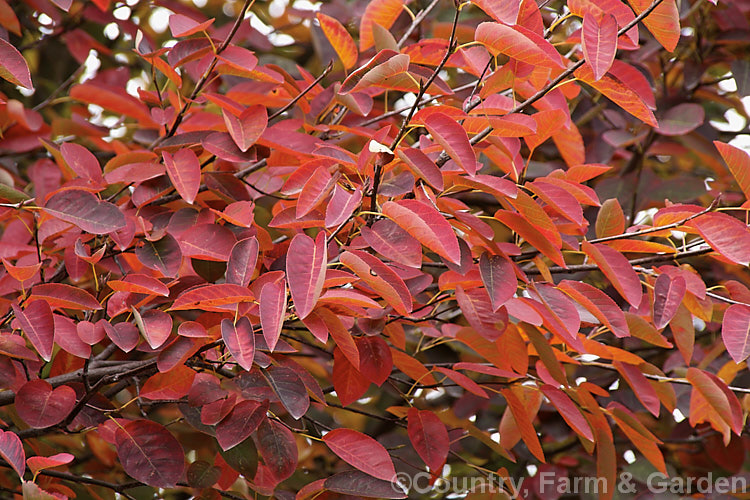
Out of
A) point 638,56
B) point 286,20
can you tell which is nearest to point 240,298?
point 638,56

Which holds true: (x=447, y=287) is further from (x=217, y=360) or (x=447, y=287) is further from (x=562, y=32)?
(x=562, y=32)

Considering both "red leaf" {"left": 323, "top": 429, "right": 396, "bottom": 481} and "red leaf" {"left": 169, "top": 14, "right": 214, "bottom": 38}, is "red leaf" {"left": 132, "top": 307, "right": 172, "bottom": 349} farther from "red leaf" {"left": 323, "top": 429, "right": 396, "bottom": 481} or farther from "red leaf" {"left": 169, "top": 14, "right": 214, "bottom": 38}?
"red leaf" {"left": 169, "top": 14, "right": 214, "bottom": 38}

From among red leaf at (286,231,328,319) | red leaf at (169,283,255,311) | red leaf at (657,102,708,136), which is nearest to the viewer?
red leaf at (286,231,328,319)

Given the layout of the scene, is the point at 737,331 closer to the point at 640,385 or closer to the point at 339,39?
the point at 640,385

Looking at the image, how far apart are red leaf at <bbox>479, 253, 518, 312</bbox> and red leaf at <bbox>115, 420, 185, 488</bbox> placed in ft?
1.74

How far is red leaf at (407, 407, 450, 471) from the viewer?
1.23m

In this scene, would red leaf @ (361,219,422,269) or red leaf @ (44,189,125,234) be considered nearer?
red leaf @ (361,219,422,269)

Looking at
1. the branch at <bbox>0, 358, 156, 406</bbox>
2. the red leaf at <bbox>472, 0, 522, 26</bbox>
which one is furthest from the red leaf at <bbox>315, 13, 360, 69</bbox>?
the branch at <bbox>0, 358, 156, 406</bbox>

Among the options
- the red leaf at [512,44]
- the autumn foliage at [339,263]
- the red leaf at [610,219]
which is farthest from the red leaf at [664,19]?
the red leaf at [610,219]

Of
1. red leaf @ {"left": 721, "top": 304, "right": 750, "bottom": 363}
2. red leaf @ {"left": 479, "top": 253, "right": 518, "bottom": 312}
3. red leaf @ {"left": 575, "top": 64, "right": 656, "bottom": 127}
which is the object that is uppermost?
red leaf @ {"left": 575, "top": 64, "right": 656, "bottom": 127}

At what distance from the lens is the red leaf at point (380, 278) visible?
33.5 inches

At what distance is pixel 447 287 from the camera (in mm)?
1095

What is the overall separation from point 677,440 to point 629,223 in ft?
1.93

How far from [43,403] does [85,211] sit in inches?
11.2
